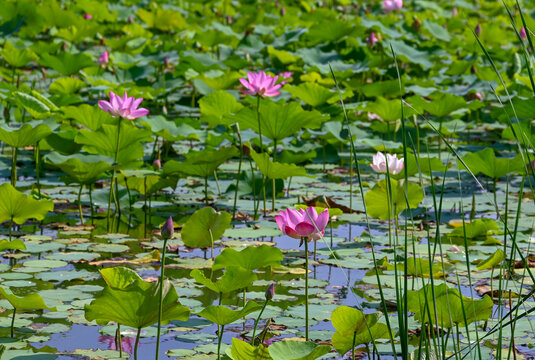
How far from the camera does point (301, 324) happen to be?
5.93 feet

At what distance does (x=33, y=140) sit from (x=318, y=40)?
121 inches

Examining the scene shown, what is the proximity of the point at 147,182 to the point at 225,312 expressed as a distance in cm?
141

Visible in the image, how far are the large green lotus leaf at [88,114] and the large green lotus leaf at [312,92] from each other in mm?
862

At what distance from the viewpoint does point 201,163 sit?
2.69m

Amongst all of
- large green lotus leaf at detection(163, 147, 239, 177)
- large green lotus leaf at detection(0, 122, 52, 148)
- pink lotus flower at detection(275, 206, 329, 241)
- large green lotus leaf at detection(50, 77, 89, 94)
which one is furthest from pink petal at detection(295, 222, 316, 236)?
large green lotus leaf at detection(50, 77, 89, 94)

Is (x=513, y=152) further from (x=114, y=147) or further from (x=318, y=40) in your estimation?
(x=114, y=147)

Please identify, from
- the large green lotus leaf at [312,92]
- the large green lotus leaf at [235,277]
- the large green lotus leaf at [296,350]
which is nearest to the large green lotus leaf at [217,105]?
the large green lotus leaf at [312,92]

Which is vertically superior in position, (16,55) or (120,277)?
(16,55)

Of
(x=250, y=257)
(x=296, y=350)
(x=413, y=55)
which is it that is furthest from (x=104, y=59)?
(x=296, y=350)

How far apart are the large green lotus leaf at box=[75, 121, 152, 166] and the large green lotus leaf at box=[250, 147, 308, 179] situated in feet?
1.32

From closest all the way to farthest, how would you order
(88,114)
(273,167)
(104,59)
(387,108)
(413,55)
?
(273,167) → (88,114) → (387,108) → (104,59) → (413,55)

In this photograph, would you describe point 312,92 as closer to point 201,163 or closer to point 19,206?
point 201,163

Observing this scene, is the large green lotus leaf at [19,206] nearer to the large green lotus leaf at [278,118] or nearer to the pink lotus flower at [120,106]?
the pink lotus flower at [120,106]

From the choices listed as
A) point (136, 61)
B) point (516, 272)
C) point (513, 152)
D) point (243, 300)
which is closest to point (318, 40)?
point (136, 61)
